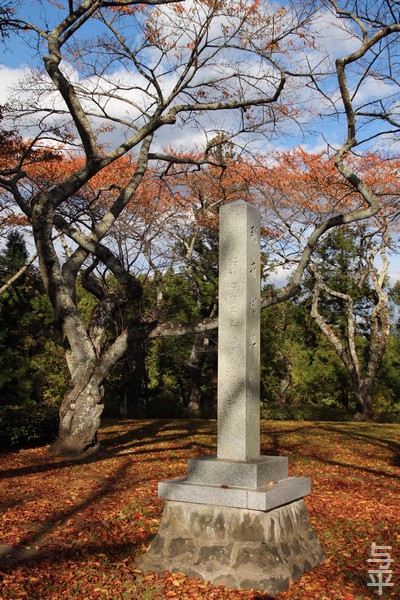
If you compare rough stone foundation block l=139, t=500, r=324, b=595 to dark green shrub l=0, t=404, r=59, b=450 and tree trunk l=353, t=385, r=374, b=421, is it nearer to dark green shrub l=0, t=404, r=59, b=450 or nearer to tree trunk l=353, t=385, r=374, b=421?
dark green shrub l=0, t=404, r=59, b=450

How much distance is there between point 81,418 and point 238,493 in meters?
6.26

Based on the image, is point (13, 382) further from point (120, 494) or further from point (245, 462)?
point (245, 462)

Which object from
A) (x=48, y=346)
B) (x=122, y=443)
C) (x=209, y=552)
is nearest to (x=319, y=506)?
(x=209, y=552)

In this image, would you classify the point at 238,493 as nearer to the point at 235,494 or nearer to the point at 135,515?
the point at 235,494

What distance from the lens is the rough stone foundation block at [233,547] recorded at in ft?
14.3

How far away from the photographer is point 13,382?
17594 millimetres

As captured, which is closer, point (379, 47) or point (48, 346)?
point (379, 47)

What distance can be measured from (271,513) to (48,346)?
16.7 m

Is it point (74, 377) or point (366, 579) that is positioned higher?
point (74, 377)

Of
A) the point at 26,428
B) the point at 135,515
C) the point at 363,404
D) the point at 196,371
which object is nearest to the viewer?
the point at 135,515

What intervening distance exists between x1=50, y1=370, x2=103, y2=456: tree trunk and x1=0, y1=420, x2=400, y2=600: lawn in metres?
0.33

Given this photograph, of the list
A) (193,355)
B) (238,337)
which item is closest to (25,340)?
(193,355)

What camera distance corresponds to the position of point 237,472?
472 centimetres

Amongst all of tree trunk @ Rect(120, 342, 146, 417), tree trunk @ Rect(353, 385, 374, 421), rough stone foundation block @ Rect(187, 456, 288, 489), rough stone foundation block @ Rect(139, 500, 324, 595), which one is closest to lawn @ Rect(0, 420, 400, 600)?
rough stone foundation block @ Rect(139, 500, 324, 595)
